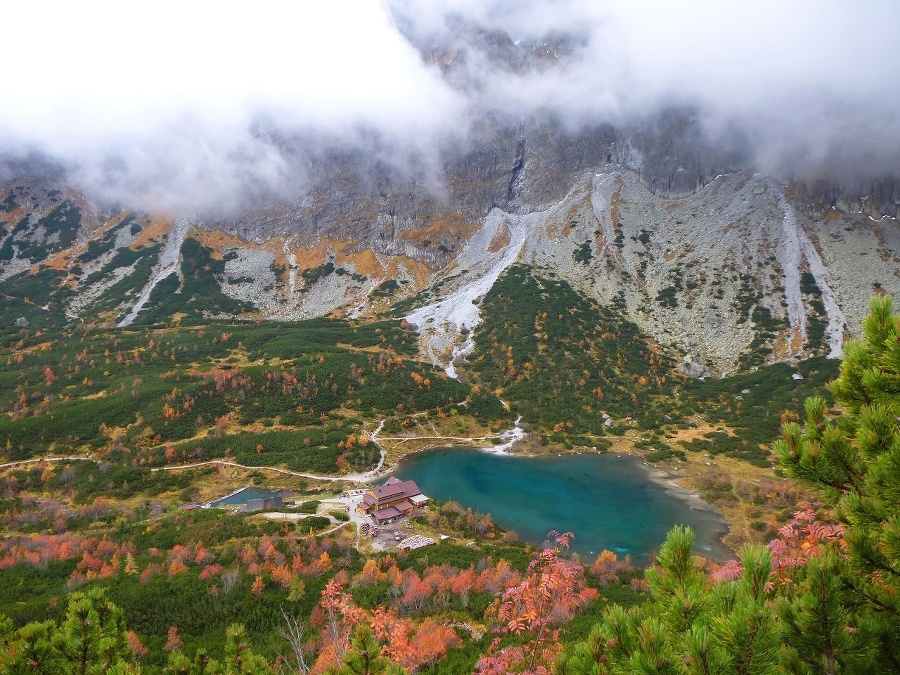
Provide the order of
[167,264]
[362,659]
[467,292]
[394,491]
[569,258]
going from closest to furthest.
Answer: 1. [362,659]
2. [394,491]
3. [467,292]
4. [569,258]
5. [167,264]

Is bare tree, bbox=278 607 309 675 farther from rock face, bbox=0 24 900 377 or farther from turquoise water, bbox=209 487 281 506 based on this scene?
rock face, bbox=0 24 900 377

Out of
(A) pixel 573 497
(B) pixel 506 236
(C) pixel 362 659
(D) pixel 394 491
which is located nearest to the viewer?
(C) pixel 362 659

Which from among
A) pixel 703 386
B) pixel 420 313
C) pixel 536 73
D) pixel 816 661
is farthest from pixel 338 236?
pixel 816 661

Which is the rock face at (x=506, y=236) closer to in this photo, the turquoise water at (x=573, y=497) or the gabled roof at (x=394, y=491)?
the turquoise water at (x=573, y=497)

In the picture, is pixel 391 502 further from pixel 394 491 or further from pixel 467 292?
pixel 467 292

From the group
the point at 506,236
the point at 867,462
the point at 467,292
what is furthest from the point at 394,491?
the point at 506,236

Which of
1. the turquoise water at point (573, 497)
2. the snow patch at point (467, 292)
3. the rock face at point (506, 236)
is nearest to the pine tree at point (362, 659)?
the turquoise water at point (573, 497)
